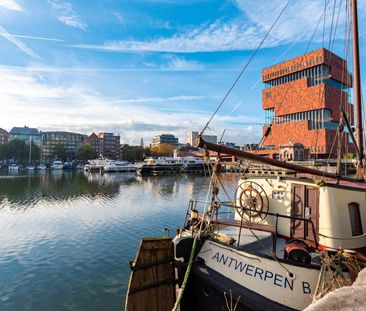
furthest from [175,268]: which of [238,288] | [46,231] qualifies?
[46,231]

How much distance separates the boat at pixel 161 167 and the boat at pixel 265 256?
80.9 metres

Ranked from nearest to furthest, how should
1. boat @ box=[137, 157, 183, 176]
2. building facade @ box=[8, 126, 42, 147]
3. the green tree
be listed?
1. boat @ box=[137, 157, 183, 176]
2. the green tree
3. building facade @ box=[8, 126, 42, 147]

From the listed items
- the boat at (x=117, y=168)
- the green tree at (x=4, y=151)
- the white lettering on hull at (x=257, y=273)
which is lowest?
the boat at (x=117, y=168)

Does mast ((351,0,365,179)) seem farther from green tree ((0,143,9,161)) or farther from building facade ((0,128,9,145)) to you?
building facade ((0,128,9,145))

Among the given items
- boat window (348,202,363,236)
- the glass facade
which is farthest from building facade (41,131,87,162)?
boat window (348,202,363,236)

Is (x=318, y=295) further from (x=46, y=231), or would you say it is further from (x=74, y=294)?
(x=46, y=231)

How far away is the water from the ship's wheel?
603 cm

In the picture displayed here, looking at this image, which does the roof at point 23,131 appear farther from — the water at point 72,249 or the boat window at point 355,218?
the boat window at point 355,218

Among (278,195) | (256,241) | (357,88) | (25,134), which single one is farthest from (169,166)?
(25,134)

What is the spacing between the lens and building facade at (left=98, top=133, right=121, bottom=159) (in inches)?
7352

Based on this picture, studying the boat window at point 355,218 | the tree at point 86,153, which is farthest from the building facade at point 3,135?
the boat window at point 355,218

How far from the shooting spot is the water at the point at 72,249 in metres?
11.0

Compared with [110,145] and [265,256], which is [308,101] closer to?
[265,256]

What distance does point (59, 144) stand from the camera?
158m
